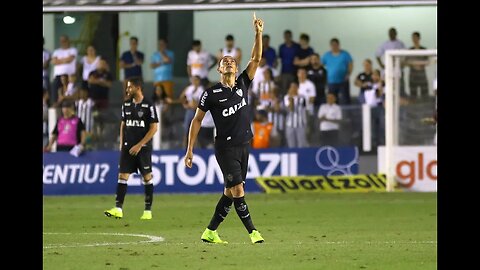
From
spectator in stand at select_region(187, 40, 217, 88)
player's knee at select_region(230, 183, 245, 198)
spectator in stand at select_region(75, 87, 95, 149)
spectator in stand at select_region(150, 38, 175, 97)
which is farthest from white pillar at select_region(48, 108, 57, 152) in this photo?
player's knee at select_region(230, 183, 245, 198)

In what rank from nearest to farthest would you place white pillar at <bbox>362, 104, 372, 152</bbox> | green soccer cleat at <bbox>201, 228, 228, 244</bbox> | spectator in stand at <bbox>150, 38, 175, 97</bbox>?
green soccer cleat at <bbox>201, 228, 228, 244</bbox> < white pillar at <bbox>362, 104, 372, 152</bbox> < spectator in stand at <bbox>150, 38, 175, 97</bbox>

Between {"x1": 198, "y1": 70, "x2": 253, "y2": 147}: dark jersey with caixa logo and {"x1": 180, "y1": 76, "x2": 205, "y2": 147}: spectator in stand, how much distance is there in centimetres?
1252

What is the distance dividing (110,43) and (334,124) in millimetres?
6014

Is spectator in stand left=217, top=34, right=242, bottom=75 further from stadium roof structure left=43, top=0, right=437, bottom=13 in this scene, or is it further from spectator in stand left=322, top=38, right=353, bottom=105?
spectator in stand left=322, top=38, right=353, bottom=105

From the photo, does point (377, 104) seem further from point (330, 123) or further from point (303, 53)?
point (303, 53)

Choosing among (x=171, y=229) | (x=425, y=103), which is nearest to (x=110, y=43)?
(x=425, y=103)

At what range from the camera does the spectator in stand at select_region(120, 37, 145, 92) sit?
3059cm

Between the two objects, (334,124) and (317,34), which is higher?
(317,34)

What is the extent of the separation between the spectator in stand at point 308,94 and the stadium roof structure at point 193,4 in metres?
1.58

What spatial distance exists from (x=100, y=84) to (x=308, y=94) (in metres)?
4.52
